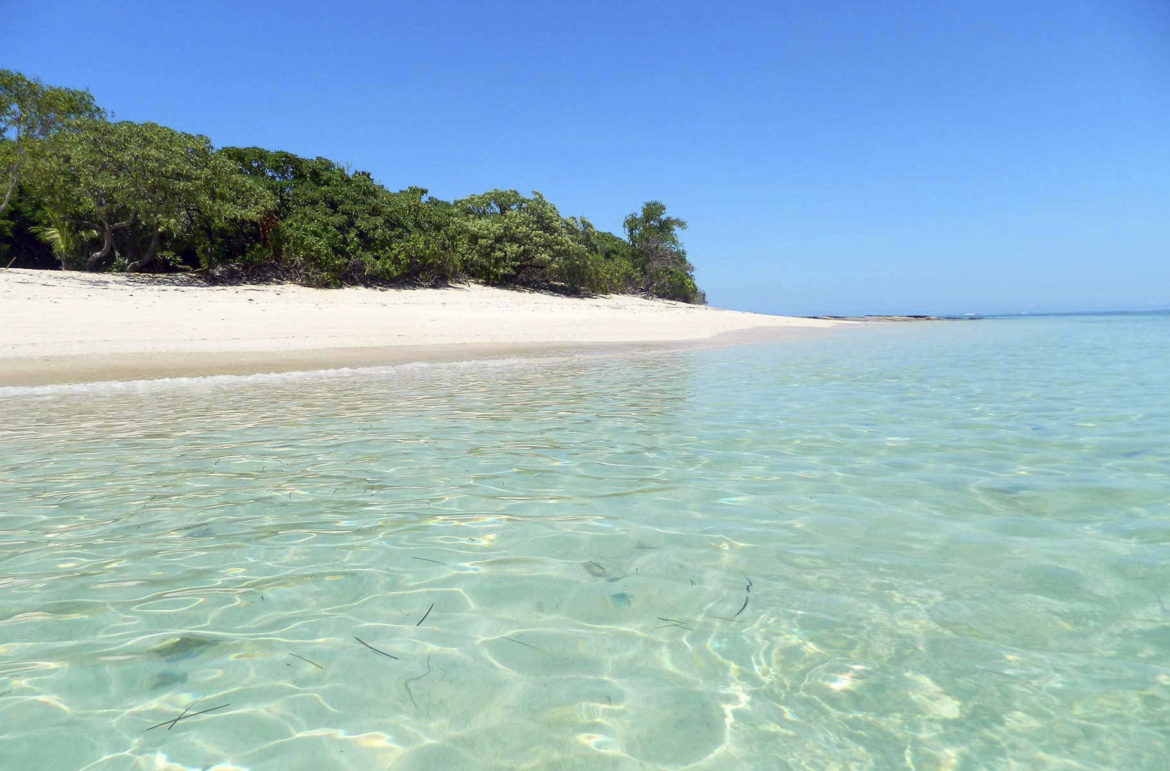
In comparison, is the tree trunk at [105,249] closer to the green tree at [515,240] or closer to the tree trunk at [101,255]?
the tree trunk at [101,255]

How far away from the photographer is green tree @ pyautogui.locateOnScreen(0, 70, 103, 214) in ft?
74.9

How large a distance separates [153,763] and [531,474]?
10.4 ft

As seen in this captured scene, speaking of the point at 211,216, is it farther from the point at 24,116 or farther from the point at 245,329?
the point at 245,329

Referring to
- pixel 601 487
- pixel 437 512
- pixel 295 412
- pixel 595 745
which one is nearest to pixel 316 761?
pixel 595 745

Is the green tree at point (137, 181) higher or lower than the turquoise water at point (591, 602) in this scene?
higher

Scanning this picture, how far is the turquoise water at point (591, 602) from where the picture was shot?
1859 millimetres

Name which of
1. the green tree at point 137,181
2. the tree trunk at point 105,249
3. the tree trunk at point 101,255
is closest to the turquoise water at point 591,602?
the green tree at point 137,181

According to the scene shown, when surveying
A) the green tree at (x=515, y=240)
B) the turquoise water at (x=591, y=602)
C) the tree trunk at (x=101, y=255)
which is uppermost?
the green tree at (x=515, y=240)

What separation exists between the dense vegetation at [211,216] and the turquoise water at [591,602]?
2293cm

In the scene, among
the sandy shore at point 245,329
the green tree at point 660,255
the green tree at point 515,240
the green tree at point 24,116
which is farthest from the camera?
the green tree at point 660,255

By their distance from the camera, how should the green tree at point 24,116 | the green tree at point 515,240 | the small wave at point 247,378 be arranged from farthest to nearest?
the green tree at point 515,240 < the green tree at point 24,116 < the small wave at point 247,378

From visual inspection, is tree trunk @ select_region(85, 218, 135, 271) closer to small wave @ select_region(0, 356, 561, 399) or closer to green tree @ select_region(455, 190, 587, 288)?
green tree @ select_region(455, 190, 587, 288)

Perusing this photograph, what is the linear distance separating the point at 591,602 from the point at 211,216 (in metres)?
28.8

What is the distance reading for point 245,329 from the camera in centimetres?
1756
